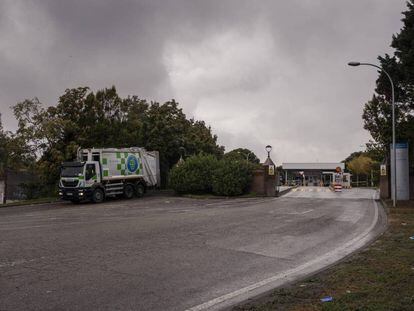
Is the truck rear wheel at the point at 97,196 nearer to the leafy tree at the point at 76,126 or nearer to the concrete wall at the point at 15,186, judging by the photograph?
the leafy tree at the point at 76,126

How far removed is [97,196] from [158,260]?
21.4m

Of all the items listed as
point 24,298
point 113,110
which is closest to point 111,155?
point 113,110

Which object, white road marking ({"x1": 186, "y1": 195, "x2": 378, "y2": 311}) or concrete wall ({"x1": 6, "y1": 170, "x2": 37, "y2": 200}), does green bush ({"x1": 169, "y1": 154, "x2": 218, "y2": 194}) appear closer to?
concrete wall ({"x1": 6, "y1": 170, "x2": 37, "y2": 200})

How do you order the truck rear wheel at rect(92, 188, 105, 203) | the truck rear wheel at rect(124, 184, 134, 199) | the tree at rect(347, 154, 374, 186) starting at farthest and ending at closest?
the tree at rect(347, 154, 374, 186), the truck rear wheel at rect(124, 184, 134, 199), the truck rear wheel at rect(92, 188, 105, 203)

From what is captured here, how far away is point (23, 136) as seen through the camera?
31750 mm

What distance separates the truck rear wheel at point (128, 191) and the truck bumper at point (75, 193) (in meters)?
3.81

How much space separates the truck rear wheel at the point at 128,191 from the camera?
32.0 meters

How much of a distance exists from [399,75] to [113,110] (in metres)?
21.8

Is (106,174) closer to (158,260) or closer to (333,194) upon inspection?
(333,194)

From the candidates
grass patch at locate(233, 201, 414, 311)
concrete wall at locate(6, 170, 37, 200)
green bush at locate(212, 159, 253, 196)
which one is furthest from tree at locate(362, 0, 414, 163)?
concrete wall at locate(6, 170, 37, 200)

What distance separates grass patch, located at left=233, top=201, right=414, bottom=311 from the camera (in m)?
5.42

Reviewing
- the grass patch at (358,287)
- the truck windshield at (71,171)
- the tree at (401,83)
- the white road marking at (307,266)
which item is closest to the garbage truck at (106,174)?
the truck windshield at (71,171)

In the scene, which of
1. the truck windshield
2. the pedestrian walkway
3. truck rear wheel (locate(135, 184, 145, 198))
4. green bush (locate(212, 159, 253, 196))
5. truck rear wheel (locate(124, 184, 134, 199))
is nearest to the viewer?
the truck windshield

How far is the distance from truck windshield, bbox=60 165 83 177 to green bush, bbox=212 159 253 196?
10.8m
